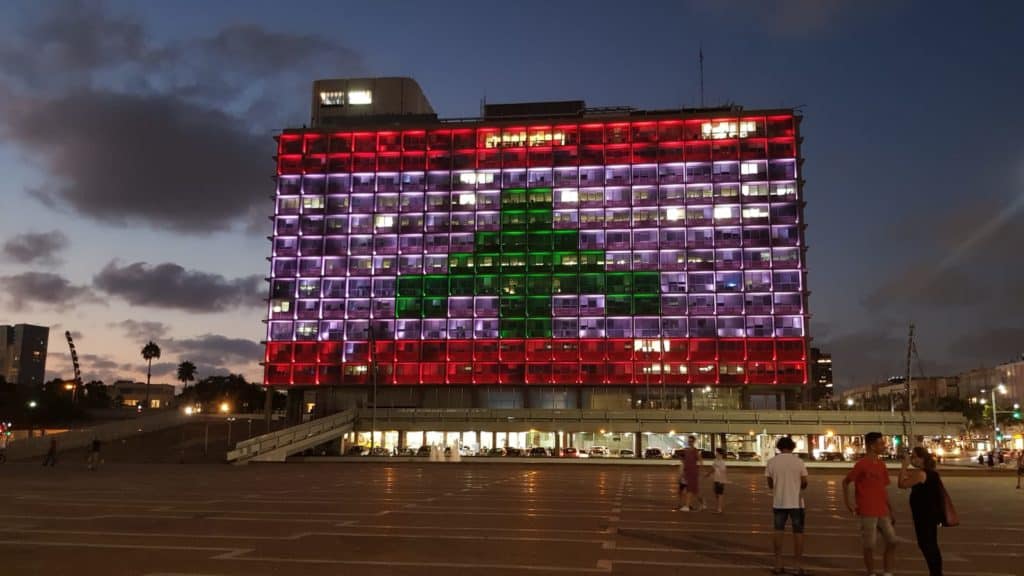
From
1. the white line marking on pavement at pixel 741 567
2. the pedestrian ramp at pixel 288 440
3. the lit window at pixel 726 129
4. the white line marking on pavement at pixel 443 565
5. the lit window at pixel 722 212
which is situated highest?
the lit window at pixel 726 129

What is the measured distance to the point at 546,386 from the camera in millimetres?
112312

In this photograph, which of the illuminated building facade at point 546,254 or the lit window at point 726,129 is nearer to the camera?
the illuminated building facade at point 546,254

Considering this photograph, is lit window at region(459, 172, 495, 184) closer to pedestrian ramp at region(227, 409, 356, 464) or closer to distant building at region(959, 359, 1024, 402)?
pedestrian ramp at region(227, 409, 356, 464)

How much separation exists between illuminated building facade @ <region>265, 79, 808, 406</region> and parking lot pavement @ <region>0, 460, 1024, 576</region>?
261ft

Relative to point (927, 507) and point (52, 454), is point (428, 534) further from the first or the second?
point (52, 454)

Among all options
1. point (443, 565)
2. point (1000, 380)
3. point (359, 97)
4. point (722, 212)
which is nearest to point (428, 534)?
point (443, 565)

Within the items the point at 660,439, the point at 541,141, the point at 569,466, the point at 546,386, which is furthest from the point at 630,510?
the point at 541,141

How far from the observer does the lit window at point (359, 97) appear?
133 metres

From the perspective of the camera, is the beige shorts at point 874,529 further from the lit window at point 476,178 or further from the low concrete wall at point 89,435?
the lit window at point 476,178

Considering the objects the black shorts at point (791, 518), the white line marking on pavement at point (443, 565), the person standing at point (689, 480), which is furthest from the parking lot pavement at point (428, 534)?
the black shorts at point (791, 518)

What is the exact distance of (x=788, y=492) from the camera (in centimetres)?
1366

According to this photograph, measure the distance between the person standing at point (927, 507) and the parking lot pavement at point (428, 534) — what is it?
5.30 feet

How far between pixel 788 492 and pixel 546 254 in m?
101

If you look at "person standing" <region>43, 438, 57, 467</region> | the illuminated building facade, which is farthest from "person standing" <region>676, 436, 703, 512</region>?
the illuminated building facade
